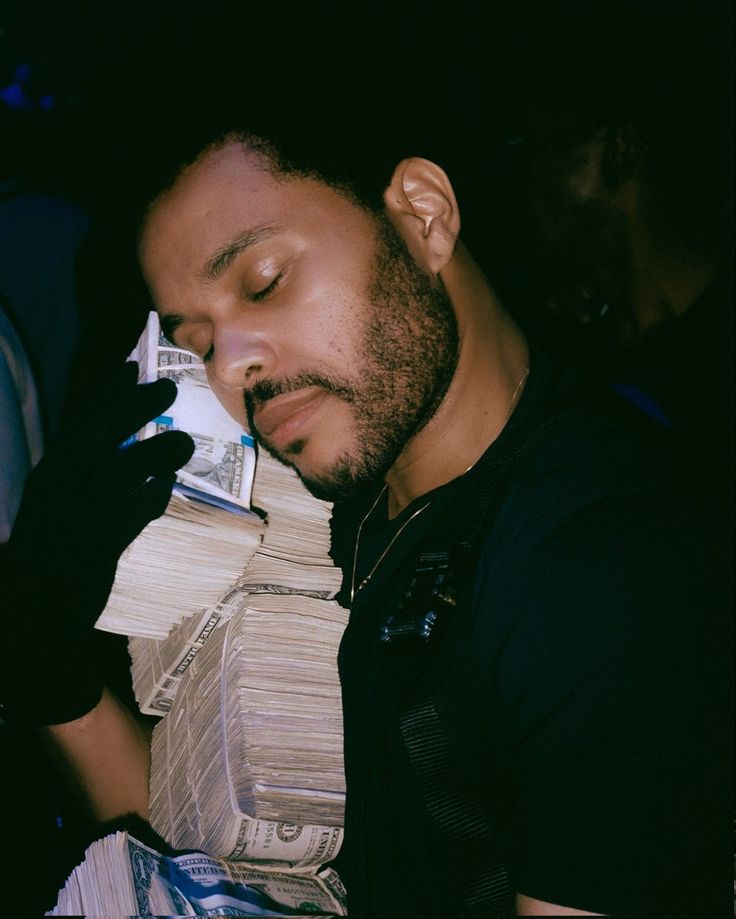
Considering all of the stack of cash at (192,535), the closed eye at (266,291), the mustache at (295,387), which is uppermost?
the closed eye at (266,291)

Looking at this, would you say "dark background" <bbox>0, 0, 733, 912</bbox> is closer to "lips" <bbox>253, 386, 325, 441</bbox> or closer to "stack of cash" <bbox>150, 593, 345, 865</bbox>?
"stack of cash" <bbox>150, 593, 345, 865</bbox>

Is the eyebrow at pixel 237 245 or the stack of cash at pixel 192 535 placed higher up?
the eyebrow at pixel 237 245

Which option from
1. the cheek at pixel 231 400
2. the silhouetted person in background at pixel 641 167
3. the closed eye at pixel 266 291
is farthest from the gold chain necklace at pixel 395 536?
the silhouetted person in background at pixel 641 167

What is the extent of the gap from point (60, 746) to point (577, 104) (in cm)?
350

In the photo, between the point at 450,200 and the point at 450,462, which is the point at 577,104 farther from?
the point at 450,462

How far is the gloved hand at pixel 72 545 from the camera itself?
1553 mm

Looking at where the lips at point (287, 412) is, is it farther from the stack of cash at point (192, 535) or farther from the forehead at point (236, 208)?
the forehead at point (236, 208)

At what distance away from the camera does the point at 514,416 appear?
154 cm

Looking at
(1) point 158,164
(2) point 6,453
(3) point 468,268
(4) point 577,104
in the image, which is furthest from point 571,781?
(4) point 577,104

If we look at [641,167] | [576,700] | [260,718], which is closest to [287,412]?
[260,718]

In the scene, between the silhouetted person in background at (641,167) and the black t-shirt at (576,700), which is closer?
the black t-shirt at (576,700)

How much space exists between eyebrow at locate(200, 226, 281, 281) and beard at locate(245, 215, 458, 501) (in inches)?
10.7

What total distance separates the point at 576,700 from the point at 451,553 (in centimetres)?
40

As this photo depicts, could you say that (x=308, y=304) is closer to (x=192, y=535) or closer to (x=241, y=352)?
(x=241, y=352)
